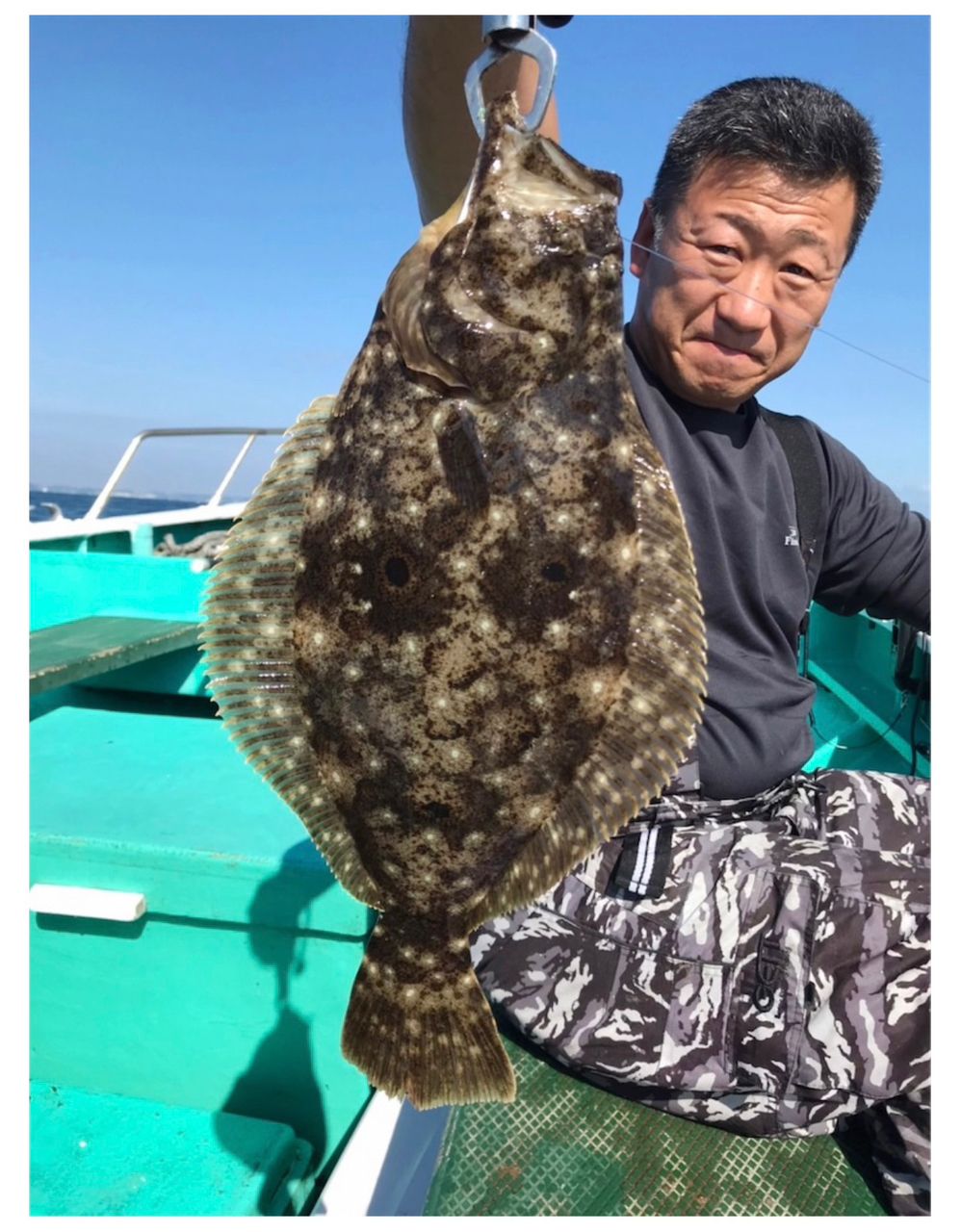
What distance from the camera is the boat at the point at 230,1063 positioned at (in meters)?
2.27

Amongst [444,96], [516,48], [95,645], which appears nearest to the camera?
[516,48]

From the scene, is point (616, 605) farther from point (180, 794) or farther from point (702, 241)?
point (180, 794)

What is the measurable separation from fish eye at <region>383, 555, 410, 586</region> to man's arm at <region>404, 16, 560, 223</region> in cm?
105

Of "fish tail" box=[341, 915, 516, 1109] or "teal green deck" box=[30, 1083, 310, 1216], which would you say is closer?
"fish tail" box=[341, 915, 516, 1109]

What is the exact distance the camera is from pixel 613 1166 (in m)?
2.33

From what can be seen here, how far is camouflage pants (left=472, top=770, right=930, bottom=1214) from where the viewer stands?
2197 millimetres

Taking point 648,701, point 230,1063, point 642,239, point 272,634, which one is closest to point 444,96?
point 642,239

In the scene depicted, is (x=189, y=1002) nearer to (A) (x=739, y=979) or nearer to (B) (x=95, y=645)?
(A) (x=739, y=979)

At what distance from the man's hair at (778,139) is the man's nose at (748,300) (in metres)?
0.29

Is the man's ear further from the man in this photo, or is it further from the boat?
the boat

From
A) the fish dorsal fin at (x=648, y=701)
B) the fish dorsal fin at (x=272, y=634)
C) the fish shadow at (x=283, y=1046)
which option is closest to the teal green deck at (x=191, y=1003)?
the fish shadow at (x=283, y=1046)

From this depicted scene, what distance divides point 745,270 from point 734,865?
1678 mm

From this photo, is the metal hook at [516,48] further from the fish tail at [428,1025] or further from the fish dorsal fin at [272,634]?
the fish tail at [428,1025]

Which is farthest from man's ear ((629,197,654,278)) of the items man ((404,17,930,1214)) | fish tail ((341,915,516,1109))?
fish tail ((341,915,516,1109))
